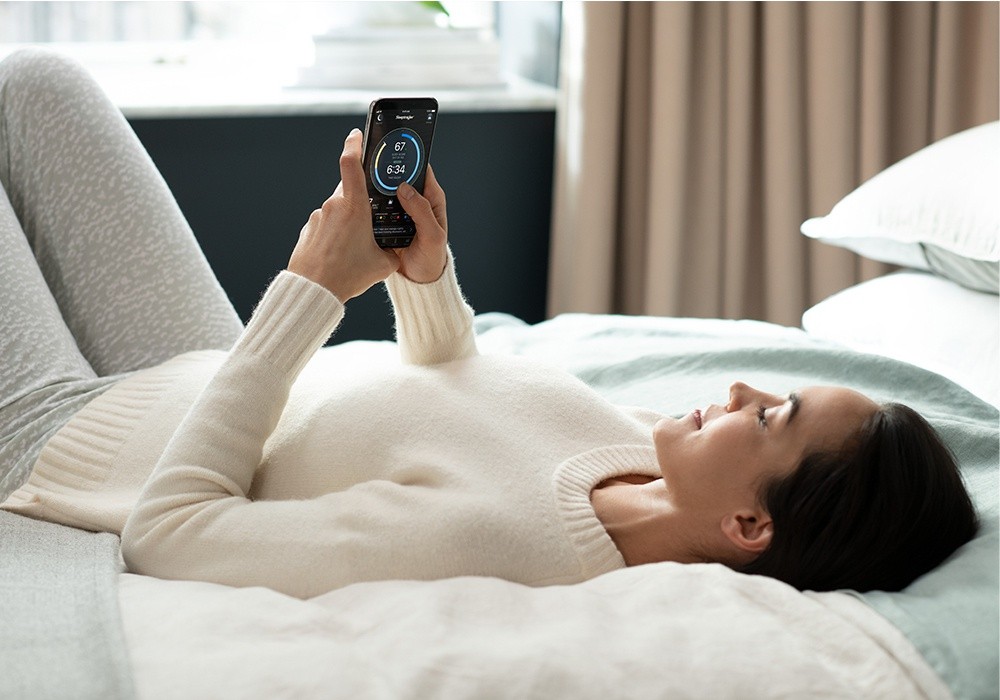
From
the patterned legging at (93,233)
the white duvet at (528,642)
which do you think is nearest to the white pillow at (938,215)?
the white duvet at (528,642)

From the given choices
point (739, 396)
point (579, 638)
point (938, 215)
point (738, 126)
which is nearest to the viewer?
point (579, 638)

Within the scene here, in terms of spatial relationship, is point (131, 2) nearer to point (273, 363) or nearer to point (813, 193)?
point (813, 193)

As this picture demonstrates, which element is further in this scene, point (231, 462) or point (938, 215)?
point (938, 215)

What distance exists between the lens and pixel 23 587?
3.19ft

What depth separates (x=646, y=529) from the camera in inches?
42.1

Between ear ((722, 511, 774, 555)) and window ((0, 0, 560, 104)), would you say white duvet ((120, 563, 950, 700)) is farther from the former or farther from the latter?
window ((0, 0, 560, 104))

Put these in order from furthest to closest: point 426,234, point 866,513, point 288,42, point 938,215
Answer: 1. point 288,42
2. point 938,215
3. point 426,234
4. point 866,513

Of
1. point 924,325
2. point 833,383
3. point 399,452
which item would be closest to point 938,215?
point 924,325

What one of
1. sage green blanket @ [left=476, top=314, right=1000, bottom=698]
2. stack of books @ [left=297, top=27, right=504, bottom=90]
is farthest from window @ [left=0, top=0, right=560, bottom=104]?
sage green blanket @ [left=476, top=314, right=1000, bottom=698]

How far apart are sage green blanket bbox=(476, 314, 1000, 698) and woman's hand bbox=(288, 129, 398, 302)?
0.45 meters

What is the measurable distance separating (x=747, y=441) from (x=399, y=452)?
1.07 feet

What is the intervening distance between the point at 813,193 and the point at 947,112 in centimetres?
32

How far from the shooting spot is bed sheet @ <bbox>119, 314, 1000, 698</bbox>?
80 cm

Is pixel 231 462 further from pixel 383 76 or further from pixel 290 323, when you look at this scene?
pixel 383 76
